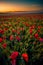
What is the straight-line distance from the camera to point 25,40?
3.16ft

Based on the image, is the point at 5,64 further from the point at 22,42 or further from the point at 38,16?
the point at 38,16

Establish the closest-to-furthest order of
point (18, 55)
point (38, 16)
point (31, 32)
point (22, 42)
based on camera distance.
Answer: point (18, 55), point (22, 42), point (31, 32), point (38, 16)

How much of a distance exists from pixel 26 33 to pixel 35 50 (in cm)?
25

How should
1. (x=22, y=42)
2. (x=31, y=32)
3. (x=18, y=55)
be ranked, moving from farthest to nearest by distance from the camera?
1. (x=31, y=32)
2. (x=22, y=42)
3. (x=18, y=55)

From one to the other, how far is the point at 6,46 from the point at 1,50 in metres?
0.04

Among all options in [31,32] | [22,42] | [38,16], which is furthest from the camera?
[38,16]

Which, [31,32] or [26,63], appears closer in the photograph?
[26,63]

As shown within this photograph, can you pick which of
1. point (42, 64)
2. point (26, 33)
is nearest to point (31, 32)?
point (26, 33)

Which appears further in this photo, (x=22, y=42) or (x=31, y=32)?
(x=31, y=32)

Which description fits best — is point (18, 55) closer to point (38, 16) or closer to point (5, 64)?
point (5, 64)

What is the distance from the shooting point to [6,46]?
2.84 feet

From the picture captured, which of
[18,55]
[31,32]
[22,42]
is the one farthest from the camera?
[31,32]

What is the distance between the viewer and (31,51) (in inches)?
32.9

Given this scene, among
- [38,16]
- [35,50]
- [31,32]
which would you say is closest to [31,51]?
[35,50]
